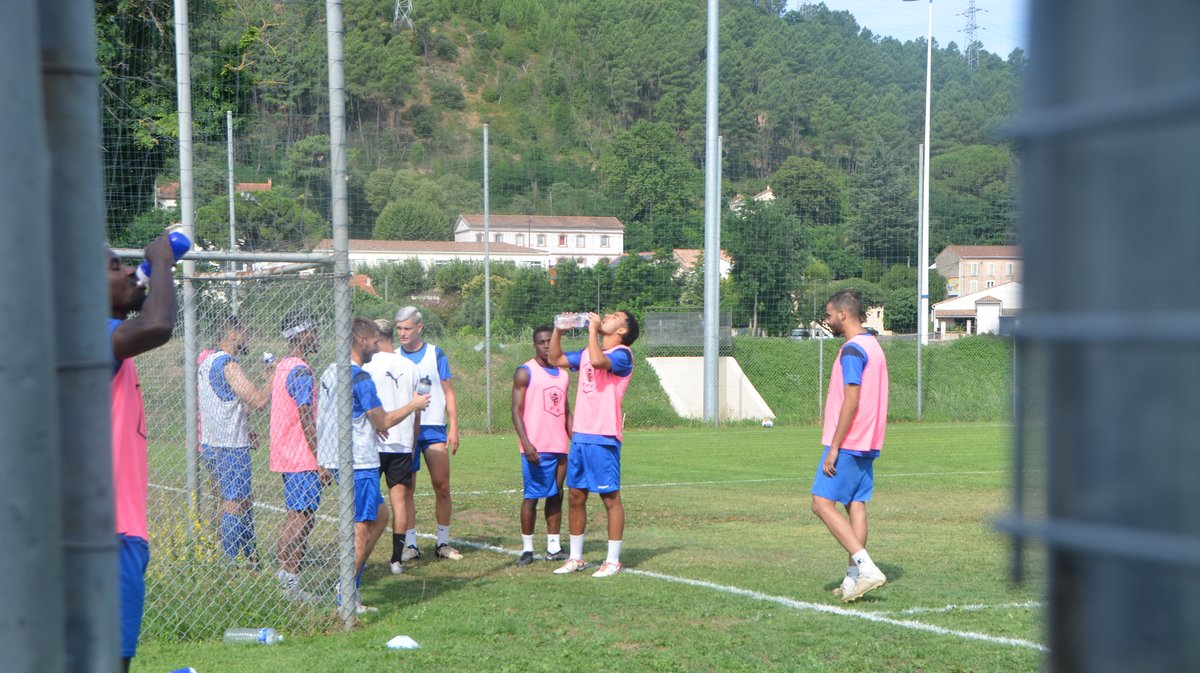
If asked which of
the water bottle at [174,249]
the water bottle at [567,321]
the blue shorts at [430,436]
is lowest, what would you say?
the blue shorts at [430,436]

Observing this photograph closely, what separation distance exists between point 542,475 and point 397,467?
1315 mm

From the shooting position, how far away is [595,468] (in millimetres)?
9891

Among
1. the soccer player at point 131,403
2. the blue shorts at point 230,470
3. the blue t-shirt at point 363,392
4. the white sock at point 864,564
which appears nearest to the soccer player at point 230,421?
the blue shorts at point 230,470

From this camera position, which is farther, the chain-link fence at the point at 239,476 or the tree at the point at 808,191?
the tree at the point at 808,191

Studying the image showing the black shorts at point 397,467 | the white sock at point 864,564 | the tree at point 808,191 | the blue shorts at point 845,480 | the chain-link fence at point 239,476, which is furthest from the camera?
the tree at point 808,191

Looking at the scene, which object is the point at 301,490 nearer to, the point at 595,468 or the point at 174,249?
the point at 595,468

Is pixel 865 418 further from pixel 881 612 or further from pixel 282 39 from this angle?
pixel 282 39

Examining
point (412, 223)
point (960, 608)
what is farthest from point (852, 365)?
point (412, 223)

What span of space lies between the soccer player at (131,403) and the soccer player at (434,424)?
5978mm

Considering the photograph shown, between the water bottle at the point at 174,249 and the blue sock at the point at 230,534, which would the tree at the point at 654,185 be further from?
the water bottle at the point at 174,249

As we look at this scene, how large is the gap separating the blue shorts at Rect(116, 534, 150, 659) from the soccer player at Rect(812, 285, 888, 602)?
525 centimetres

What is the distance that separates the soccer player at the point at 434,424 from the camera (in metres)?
10.4

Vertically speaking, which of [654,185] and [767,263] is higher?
[654,185]

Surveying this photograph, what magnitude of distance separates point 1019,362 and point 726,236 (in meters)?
38.4
